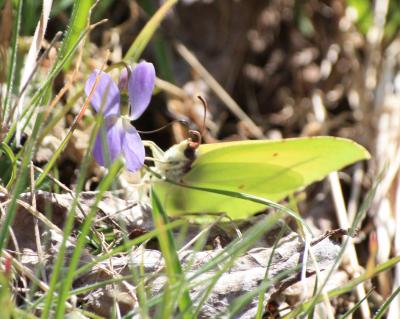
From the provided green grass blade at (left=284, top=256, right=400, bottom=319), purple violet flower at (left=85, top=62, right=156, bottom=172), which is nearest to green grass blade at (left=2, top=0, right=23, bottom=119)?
purple violet flower at (left=85, top=62, right=156, bottom=172)

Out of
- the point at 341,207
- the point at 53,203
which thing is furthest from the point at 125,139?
the point at 341,207

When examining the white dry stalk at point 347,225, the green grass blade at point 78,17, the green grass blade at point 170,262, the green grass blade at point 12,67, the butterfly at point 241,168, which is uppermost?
the green grass blade at point 78,17

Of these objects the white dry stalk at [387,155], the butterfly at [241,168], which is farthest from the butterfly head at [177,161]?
the white dry stalk at [387,155]

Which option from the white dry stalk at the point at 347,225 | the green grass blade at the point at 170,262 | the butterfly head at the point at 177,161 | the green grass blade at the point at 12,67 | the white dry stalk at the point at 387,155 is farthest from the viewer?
the white dry stalk at the point at 387,155

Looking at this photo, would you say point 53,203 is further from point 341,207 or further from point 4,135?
point 341,207

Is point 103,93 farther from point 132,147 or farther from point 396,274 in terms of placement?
point 396,274

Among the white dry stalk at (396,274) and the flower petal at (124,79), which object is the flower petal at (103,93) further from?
the white dry stalk at (396,274)
